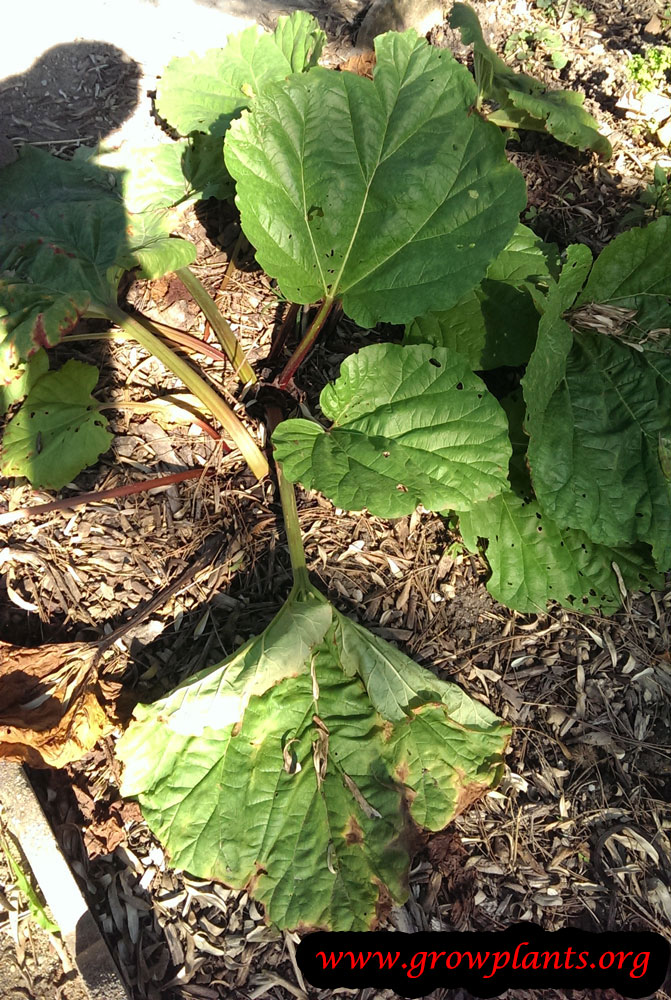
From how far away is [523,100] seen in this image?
2400mm

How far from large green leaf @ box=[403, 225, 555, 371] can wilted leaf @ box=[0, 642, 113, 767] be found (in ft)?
4.86

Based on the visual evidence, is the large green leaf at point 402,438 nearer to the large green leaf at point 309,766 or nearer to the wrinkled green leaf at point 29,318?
the large green leaf at point 309,766

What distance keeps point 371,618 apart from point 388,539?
0.94ft

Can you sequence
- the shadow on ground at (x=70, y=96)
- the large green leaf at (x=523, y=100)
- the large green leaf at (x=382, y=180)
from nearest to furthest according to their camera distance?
the large green leaf at (x=382, y=180)
the large green leaf at (x=523, y=100)
the shadow on ground at (x=70, y=96)

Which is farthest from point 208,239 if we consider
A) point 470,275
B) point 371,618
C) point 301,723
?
point 301,723

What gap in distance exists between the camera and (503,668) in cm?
222

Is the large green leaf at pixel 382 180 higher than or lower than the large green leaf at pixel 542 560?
higher

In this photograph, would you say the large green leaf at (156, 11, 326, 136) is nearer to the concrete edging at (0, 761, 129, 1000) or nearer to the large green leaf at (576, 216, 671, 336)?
the large green leaf at (576, 216, 671, 336)

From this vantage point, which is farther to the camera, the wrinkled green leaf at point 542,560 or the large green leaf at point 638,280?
the large green leaf at point 638,280

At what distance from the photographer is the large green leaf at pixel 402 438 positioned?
1.82 m

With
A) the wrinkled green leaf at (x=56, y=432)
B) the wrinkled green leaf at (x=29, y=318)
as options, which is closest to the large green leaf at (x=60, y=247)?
the wrinkled green leaf at (x=29, y=318)

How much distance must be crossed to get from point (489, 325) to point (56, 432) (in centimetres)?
149

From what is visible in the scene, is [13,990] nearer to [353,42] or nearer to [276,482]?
[276,482]

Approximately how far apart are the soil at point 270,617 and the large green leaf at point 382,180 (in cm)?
53
